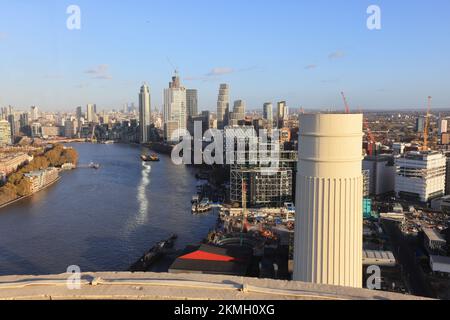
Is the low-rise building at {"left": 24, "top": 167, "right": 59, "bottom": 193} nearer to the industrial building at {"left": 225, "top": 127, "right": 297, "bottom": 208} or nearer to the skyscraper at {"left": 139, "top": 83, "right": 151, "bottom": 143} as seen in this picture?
the industrial building at {"left": 225, "top": 127, "right": 297, "bottom": 208}

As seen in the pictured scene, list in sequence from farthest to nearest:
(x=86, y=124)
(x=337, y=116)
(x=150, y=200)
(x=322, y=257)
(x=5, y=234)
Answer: (x=86, y=124)
(x=150, y=200)
(x=5, y=234)
(x=322, y=257)
(x=337, y=116)

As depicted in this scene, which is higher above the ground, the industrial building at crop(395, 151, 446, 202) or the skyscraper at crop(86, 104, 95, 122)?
the skyscraper at crop(86, 104, 95, 122)

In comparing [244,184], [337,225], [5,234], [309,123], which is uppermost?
[309,123]

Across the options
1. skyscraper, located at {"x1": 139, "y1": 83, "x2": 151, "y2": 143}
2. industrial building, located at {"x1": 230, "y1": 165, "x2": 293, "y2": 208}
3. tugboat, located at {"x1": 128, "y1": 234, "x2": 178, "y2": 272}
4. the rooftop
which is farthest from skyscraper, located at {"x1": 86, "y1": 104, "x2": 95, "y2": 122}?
the rooftop

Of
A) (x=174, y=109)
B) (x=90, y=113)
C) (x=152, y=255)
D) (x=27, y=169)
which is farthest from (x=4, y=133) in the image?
(x=152, y=255)

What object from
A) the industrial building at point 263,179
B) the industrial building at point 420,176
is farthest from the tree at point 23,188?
the industrial building at point 420,176
